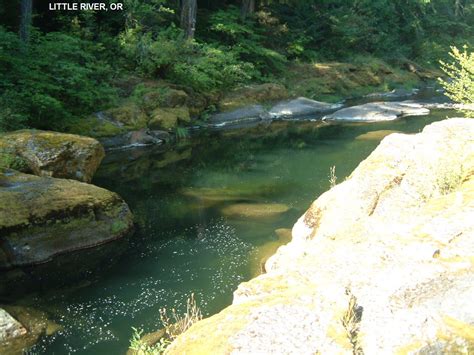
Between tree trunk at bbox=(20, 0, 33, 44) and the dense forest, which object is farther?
tree trunk at bbox=(20, 0, 33, 44)

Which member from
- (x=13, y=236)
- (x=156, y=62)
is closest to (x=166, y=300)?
(x=13, y=236)

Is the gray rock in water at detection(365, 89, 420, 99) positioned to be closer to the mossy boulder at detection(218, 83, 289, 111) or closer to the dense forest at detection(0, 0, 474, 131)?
the dense forest at detection(0, 0, 474, 131)

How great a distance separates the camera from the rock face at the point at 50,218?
28.3 ft

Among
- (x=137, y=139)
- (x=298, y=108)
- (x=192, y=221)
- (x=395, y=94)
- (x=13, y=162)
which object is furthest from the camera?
(x=395, y=94)

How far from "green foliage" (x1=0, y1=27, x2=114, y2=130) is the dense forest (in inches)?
→ 1.4

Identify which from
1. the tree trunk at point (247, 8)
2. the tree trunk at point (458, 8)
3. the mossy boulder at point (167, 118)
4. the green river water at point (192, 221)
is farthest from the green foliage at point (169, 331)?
the tree trunk at point (458, 8)

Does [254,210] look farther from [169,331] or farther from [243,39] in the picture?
[243,39]

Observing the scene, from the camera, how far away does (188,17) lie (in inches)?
987

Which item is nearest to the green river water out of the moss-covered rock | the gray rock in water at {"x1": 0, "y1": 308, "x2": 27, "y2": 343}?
the gray rock in water at {"x1": 0, "y1": 308, "x2": 27, "y2": 343}

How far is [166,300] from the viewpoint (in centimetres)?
733

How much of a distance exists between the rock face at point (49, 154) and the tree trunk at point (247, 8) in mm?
19902

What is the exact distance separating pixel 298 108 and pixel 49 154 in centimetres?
1596

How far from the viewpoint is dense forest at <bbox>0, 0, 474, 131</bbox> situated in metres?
15.9

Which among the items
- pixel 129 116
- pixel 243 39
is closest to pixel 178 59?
pixel 129 116
